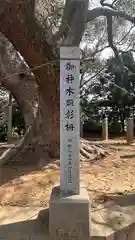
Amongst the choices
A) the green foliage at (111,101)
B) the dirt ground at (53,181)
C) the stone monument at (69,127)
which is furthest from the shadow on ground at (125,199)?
the green foliage at (111,101)

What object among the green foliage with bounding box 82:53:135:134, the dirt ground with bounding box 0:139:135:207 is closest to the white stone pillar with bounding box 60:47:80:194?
the dirt ground with bounding box 0:139:135:207

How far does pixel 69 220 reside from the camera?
2740mm

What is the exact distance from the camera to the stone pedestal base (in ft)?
8.96

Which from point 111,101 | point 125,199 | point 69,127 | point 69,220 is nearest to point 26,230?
point 69,220

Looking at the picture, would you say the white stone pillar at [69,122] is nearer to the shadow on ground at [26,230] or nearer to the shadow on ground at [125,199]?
the shadow on ground at [26,230]

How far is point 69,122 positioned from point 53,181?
2.31m

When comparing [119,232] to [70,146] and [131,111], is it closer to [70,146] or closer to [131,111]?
[70,146]

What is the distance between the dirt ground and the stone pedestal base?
916mm

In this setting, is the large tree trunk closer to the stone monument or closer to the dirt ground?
the dirt ground

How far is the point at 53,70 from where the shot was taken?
6.06 metres

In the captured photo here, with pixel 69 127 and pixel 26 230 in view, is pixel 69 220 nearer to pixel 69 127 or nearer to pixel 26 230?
pixel 26 230

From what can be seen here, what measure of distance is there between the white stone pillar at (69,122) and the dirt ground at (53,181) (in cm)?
85

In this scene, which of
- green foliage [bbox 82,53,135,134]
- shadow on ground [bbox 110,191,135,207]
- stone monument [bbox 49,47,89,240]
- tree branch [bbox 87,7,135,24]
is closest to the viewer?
stone monument [bbox 49,47,89,240]

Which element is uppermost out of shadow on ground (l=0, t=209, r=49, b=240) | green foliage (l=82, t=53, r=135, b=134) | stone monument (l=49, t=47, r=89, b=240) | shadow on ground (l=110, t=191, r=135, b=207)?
green foliage (l=82, t=53, r=135, b=134)
